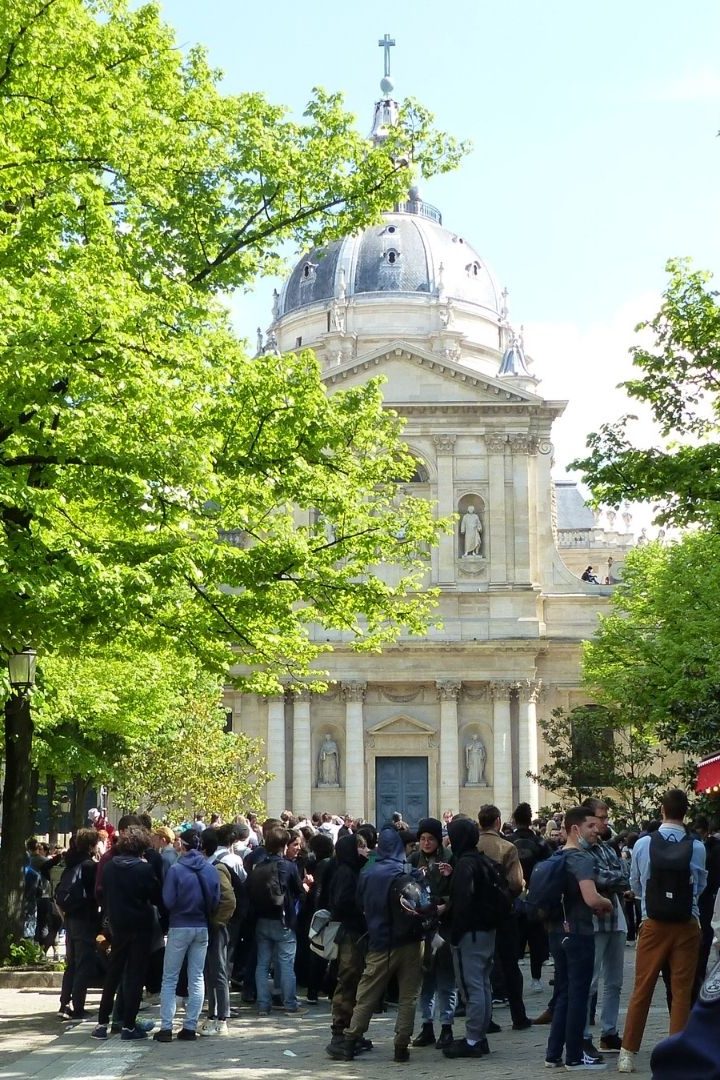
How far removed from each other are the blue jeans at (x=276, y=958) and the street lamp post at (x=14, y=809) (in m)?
3.72

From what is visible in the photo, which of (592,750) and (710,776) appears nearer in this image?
(710,776)

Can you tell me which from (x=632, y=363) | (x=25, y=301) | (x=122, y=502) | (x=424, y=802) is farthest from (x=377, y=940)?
(x=424, y=802)

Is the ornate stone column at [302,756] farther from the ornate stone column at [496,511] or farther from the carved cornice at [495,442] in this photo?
the carved cornice at [495,442]

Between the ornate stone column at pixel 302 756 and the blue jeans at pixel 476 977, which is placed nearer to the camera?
the blue jeans at pixel 476 977

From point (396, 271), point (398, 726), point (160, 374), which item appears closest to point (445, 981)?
point (160, 374)

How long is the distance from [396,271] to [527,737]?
29941 millimetres

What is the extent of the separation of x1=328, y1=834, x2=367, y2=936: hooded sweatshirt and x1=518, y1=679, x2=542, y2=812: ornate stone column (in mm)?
41373

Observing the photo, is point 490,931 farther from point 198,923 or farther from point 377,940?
point 198,923

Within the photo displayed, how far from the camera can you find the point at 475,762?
5478 centimetres

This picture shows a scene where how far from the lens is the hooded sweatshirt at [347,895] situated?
13.0 metres

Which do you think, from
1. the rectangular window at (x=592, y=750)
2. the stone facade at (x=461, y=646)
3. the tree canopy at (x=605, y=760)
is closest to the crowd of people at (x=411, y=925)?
the tree canopy at (x=605, y=760)

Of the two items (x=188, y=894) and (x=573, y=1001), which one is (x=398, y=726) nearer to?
(x=188, y=894)

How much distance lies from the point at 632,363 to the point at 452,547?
115ft

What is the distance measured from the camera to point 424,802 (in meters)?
54.8
